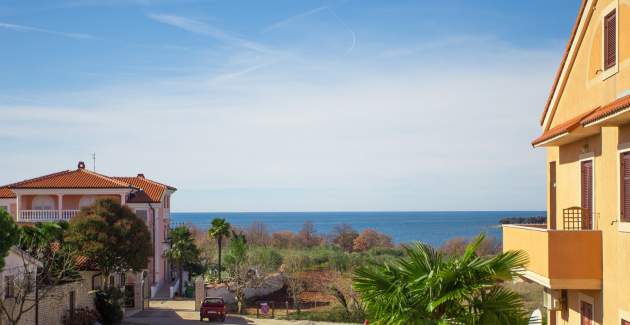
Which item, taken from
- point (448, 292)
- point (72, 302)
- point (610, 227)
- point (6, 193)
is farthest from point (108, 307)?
point (610, 227)

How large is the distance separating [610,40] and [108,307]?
28.1m

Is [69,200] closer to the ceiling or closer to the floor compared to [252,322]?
closer to the ceiling

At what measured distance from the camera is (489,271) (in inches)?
473

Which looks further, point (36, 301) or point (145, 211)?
point (145, 211)

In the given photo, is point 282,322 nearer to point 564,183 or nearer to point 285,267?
point 285,267

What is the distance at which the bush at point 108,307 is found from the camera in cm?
3528

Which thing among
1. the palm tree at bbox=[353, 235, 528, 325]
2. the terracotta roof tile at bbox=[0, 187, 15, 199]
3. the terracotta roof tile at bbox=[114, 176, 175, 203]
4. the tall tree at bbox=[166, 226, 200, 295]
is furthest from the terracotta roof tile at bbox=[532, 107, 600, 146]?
the terracotta roof tile at bbox=[0, 187, 15, 199]

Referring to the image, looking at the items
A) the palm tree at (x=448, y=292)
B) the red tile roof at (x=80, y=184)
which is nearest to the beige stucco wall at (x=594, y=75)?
the palm tree at (x=448, y=292)

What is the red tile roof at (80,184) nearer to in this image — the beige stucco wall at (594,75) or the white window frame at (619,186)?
the beige stucco wall at (594,75)

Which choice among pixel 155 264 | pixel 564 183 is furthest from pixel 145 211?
pixel 564 183

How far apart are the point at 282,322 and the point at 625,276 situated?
27.8 meters

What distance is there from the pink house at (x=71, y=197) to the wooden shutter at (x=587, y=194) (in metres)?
37.0

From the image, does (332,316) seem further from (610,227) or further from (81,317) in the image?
(610,227)

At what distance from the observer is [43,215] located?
158 feet
